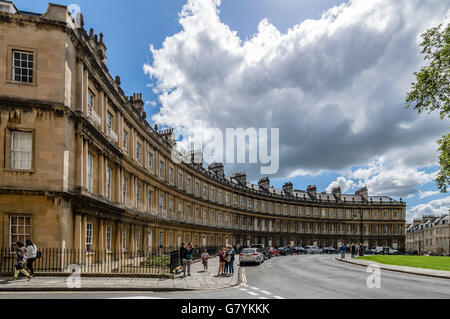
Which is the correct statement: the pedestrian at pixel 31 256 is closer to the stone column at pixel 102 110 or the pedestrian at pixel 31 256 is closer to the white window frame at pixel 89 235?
the white window frame at pixel 89 235

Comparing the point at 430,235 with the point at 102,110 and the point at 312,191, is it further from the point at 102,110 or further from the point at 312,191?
the point at 102,110

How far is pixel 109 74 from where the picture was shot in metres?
26.9

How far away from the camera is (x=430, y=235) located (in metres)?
120

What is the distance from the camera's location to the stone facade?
356 feet

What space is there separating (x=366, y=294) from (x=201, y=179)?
140 feet

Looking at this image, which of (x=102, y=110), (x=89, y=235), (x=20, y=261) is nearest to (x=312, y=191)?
(x=102, y=110)

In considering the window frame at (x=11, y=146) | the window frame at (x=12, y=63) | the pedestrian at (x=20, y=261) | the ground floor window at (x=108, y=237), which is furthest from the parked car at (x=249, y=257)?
the window frame at (x=12, y=63)

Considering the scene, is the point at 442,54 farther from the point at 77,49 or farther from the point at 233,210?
the point at 233,210

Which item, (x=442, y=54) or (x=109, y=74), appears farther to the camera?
(x=109, y=74)

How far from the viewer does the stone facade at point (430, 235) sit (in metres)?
109

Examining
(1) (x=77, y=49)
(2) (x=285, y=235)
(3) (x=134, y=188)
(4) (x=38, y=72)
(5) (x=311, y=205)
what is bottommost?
(2) (x=285, y=235)

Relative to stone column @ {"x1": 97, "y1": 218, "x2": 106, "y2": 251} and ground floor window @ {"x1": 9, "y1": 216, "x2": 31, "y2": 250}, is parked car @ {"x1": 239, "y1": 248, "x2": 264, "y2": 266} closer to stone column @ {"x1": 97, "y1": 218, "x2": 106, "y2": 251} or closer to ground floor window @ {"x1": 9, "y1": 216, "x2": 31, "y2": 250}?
stone column @ {"x1": 97, "y1": 218, "x2": 106, "y2": 251}

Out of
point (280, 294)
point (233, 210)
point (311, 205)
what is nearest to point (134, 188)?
point (280, 294)

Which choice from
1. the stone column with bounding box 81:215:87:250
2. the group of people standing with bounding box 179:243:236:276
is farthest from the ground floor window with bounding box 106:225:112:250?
the group of people standing with bounding box 179:243:236:276
